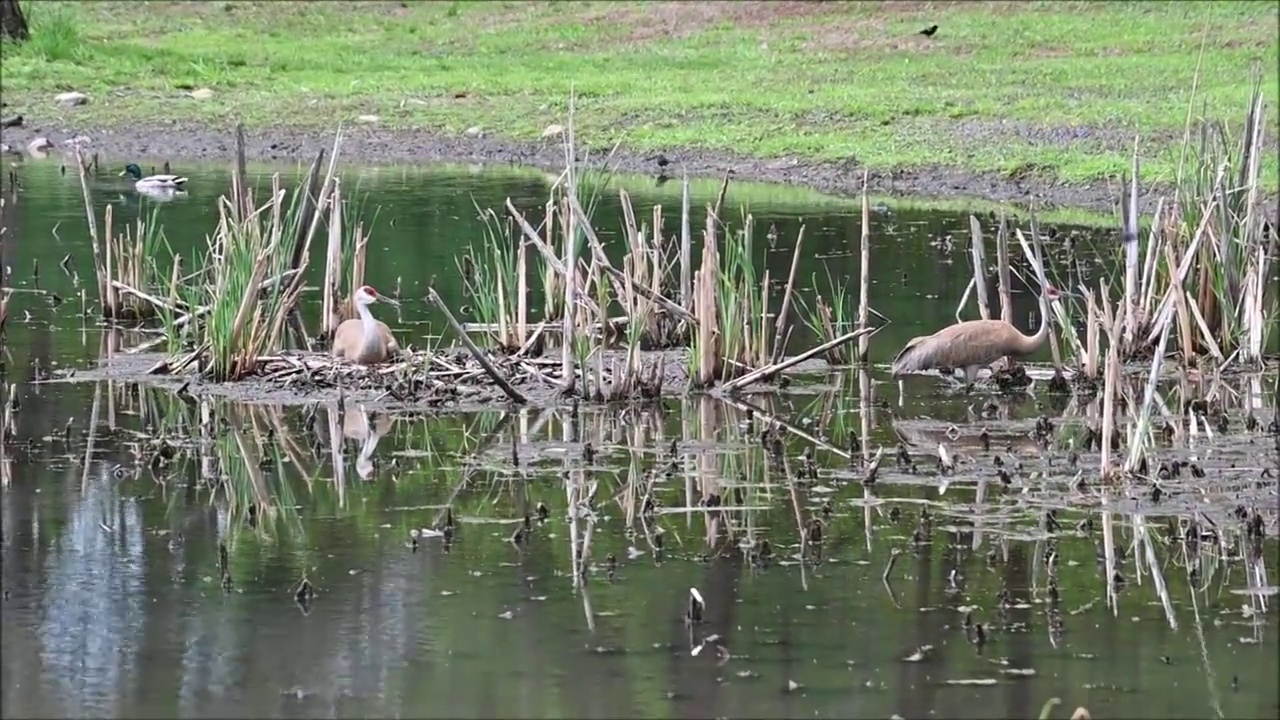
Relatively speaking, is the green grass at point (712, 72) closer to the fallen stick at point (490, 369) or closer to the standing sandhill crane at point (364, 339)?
the standing sandhill crane at point (364, 339)

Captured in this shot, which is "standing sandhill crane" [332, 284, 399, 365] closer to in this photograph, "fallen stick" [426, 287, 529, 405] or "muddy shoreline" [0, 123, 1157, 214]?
"fallen stick" [426, 287, 529, 405]

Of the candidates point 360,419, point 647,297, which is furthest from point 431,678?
point 647,297

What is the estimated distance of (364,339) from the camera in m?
12.9

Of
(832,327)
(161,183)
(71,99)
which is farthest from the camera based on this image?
(71,99)

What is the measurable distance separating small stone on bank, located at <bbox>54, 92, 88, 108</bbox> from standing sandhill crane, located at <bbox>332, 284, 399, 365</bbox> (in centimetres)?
1644

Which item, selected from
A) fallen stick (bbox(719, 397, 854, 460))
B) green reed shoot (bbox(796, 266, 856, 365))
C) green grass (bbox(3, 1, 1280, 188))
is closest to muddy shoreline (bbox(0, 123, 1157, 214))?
green grass (bbox(3, 1, 1280, 188))

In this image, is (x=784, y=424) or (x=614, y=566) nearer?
(x=614, y=566)

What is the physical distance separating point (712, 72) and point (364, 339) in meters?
18.0

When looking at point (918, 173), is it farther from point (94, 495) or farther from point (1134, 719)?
point (1134, 719)

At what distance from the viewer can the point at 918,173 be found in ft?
77.0

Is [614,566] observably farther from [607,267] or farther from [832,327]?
[832,327]

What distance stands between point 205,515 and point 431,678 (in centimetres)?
256

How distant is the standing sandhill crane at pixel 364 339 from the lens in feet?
42.3

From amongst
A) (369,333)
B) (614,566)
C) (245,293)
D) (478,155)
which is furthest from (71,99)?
(614,566)
